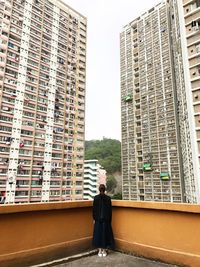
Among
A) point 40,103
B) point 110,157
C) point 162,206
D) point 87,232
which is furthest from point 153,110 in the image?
point 110,157

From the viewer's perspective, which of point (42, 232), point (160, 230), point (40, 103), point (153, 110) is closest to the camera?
point (42, 232)

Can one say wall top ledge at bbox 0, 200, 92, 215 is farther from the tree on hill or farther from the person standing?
the tree on hill

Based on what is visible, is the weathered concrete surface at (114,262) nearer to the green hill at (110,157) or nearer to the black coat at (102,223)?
the black coat at (102,223)

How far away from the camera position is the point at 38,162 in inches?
1652

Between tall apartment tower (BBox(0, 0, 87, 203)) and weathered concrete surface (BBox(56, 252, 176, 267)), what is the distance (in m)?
36.4

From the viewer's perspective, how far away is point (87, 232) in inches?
187

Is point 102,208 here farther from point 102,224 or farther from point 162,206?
point 162,206

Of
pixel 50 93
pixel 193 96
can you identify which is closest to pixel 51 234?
pixel 193 96

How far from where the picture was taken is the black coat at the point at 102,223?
4.46m

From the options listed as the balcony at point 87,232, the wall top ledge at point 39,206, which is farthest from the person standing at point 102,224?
the wall top ledge at point 39,206

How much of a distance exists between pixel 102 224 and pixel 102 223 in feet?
0.07

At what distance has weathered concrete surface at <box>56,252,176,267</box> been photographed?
12.6 ft

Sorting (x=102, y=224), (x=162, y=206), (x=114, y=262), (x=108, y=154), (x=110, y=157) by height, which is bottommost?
(x=114, y=262)

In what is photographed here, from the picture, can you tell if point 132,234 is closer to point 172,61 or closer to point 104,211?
point 104,211
